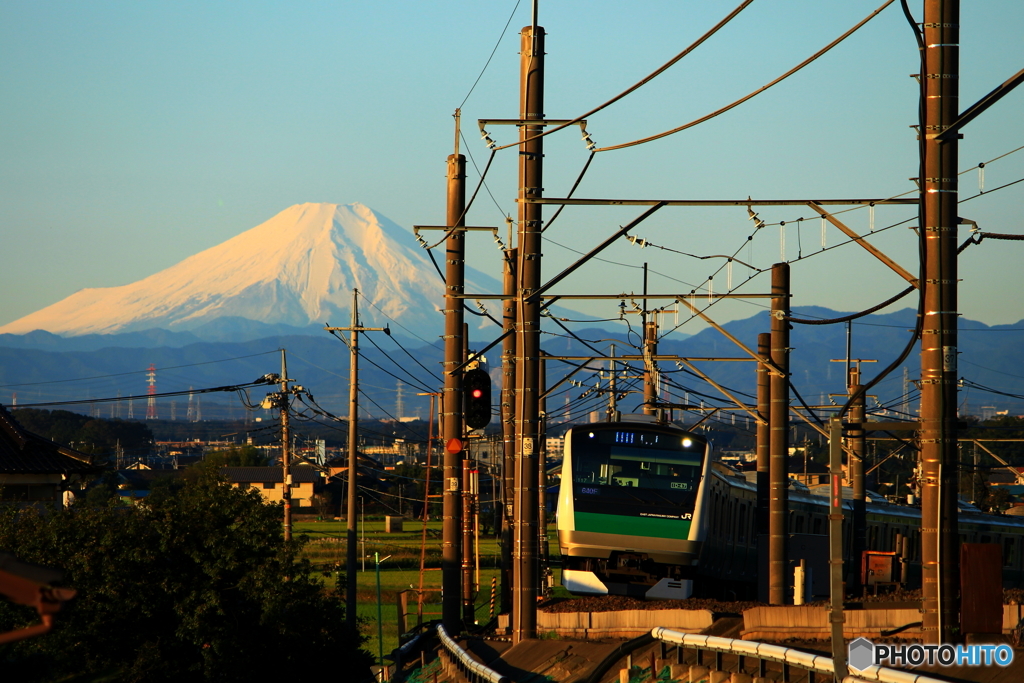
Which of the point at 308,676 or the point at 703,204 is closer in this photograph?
the point at 703,204

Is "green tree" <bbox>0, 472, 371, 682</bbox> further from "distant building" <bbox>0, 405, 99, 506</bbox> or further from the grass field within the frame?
the grass field

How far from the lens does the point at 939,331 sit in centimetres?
1188

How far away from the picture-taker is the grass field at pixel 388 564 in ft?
148

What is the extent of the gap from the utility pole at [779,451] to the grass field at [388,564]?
47.2 feet

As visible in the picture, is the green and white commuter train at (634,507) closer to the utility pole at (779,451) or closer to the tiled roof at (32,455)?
the utility pole at (779,451)

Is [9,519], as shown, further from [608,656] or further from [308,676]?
[608,656]

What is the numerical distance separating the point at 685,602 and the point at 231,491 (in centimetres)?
894

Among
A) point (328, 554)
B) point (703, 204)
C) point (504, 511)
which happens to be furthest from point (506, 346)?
point (328, 554)

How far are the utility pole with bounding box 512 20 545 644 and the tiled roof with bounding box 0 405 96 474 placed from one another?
14414mm

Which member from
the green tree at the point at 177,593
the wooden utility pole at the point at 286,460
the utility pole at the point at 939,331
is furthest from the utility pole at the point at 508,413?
the utility pole at the point at 939,331

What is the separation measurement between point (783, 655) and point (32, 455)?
21.5 metres

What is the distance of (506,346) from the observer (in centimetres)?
2830

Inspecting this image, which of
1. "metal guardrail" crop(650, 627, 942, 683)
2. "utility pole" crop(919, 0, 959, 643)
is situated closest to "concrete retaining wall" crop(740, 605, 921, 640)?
"metal guardrail" crop(650, 627, 942, 683)

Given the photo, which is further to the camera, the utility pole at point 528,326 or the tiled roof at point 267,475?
the tiled roof at point 267,475
